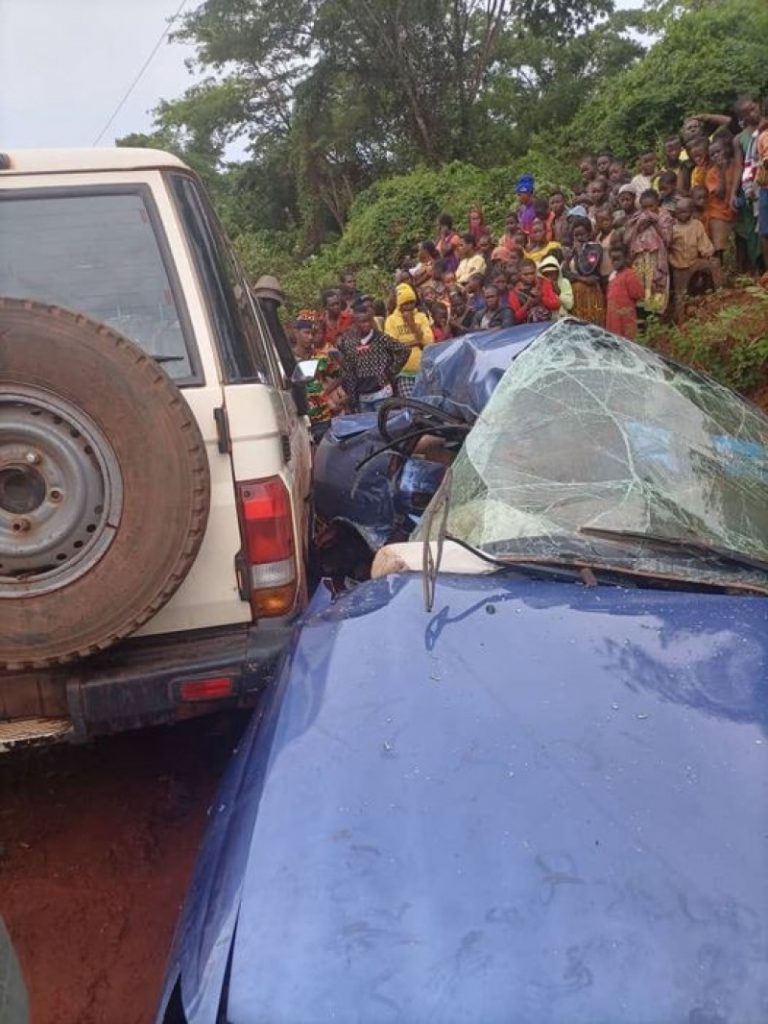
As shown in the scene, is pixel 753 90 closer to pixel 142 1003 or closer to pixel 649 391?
pixel 649 391

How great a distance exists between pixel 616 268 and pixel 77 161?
5.77 m

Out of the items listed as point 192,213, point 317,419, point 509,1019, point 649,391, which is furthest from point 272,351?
point 317,419

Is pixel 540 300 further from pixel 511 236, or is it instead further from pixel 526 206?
pixel 526 206

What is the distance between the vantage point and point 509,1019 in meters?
1.42

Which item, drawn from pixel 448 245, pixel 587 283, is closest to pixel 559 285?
pixel 587 283

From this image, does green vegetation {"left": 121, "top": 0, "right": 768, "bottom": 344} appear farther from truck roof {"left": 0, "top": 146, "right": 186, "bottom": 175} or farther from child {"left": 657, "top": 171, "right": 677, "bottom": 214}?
truck roof {"left": 0, "top": 146, "right": 186, "bottom": 175}

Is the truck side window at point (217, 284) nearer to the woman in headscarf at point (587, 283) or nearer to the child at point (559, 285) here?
the child at point (559, 285)

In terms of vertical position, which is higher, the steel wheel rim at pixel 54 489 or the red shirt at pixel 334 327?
the steel wheel rim at pixel 54 489

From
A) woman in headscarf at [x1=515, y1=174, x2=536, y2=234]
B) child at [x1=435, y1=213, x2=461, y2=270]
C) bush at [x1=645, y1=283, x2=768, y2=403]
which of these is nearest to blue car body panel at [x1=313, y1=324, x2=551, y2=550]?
bush at [x1=645, y1=283, x2=768, y2=403]

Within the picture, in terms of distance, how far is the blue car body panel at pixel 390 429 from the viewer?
423 cm

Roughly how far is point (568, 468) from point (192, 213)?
1.39 m

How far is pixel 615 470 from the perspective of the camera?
110 inches

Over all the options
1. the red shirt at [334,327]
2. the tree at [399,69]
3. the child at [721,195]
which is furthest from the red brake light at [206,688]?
the tree at [399,69]

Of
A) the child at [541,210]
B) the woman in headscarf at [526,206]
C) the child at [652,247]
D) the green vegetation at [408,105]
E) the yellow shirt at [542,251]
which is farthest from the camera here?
the green vegetation at [408,105]
